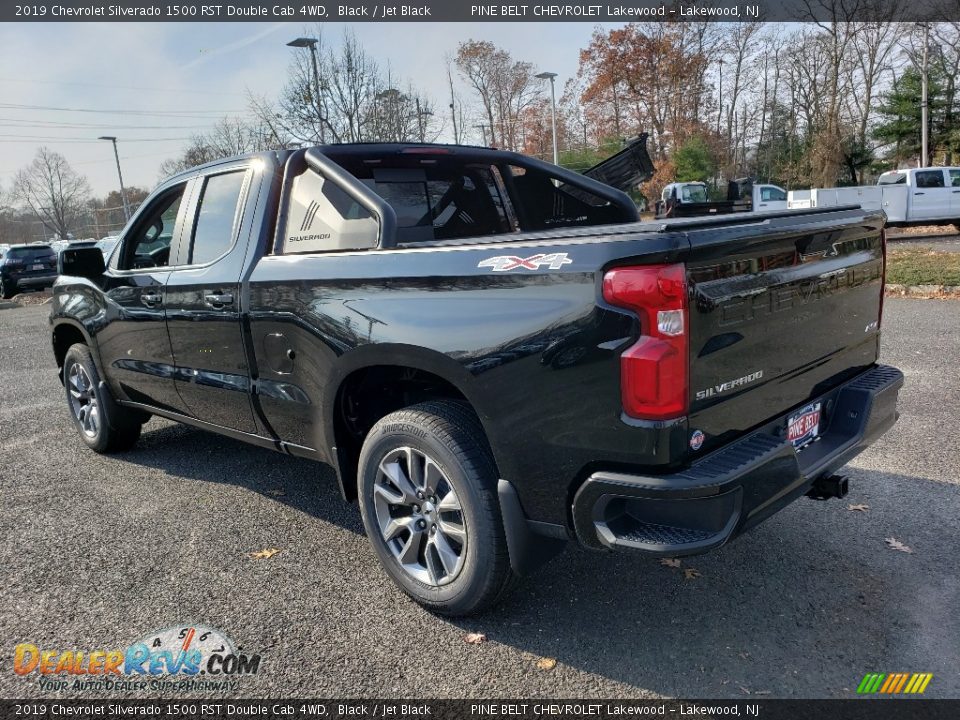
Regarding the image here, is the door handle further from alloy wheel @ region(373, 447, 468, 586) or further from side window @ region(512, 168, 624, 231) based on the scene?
side window @ region(512, 168, 624, 231)

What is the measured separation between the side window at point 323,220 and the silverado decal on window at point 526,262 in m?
0.72

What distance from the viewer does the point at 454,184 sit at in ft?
13.8

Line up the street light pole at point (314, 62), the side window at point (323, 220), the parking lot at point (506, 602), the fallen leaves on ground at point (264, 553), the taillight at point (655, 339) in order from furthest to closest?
1. the street light pole at point (314, 62)
2. the fallen leaves on ground at point (264, 553)
3. the side window at point (323, 220)
4. the parking lot at point (506, 602)
5. the taillight at point (655, 339)

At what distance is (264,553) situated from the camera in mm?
3709

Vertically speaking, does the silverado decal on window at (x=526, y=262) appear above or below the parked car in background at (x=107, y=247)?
below

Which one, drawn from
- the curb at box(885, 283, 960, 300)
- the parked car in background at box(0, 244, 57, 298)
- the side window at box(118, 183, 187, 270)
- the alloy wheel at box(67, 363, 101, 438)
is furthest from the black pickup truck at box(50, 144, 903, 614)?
the parked car in background at box(0, 244, 57, 298)

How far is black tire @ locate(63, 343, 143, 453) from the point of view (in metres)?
5.12

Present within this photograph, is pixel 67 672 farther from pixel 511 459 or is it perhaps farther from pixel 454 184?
pixel 454 184

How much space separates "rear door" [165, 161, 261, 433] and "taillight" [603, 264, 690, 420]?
212cm

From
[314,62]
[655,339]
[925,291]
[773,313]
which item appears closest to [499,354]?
[655,339]

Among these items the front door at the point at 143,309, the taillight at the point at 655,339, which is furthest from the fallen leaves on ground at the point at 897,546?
the front door at the point at 143,309

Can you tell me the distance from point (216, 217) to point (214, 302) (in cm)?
55

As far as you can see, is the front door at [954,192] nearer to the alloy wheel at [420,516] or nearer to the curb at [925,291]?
the curb at [925,291]

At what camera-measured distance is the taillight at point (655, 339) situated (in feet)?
7.45
